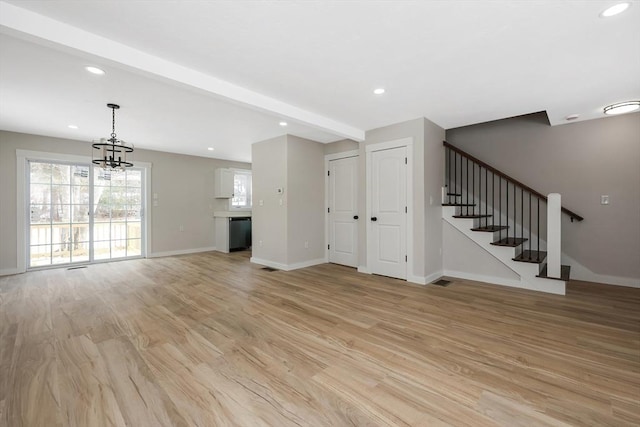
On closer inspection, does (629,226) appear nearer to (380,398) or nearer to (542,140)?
(542,140)

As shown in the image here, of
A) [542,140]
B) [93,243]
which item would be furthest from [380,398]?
[93,243]

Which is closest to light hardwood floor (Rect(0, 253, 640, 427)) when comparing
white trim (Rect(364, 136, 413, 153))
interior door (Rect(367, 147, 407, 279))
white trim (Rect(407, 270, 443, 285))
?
white trim (Rect(407, 270, 443, 285))

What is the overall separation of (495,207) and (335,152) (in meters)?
3.20

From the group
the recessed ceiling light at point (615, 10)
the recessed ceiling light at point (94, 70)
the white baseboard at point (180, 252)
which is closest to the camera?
Result: the recessed ceiling light at point (615, 10)

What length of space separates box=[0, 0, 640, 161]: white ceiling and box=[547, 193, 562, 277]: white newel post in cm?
130

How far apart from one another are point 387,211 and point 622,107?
10.8ft

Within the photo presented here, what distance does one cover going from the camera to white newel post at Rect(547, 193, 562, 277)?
3613 mm

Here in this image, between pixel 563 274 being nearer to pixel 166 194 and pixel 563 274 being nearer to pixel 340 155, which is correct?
pixel 340 155

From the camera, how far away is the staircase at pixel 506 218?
3.80m

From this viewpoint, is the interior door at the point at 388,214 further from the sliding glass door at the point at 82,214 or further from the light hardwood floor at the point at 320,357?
the sliding glass door at the point at 82,214

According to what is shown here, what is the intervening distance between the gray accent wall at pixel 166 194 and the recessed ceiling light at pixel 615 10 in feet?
24.8

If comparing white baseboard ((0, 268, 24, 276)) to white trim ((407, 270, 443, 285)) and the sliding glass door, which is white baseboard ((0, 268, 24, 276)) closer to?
the sliding glass door

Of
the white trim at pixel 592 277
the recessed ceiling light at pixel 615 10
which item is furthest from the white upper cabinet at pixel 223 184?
the white trim at pixel 592 277

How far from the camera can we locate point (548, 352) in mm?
2178
